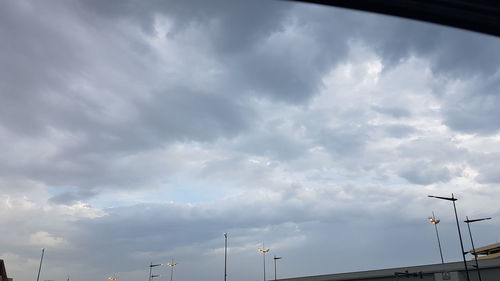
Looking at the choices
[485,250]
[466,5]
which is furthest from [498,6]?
[485,250]

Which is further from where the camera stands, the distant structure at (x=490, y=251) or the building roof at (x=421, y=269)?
the distant structure at (x=490, y=251)

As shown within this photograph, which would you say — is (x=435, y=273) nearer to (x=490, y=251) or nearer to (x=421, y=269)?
(x=421, y=269)

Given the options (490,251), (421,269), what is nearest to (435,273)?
(421,269)

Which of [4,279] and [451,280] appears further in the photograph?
[451,280]

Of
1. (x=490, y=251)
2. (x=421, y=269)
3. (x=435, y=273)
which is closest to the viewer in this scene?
(x=435, y=273)

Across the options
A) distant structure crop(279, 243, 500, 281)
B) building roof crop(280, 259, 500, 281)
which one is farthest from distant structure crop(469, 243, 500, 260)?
building roof crop(280, 259, 500, 281)

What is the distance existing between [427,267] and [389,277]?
7802mm

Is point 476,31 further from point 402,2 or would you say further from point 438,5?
point 402,2

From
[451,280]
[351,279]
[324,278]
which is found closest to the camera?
[451,280]

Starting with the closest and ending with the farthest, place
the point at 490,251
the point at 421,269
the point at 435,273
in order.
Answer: the point at 435,273 → the point at 421,269 → the point at 490,251

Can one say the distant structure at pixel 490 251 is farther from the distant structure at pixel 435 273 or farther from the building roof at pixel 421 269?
the building roof at pixel 421 269

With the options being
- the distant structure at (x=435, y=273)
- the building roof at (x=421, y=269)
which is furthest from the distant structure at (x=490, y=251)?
the building roof at (x=421, y=269)

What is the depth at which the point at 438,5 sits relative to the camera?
812 cm

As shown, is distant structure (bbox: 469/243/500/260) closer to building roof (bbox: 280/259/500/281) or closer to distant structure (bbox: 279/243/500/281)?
distant structure (bbox: 279/243/500/281)
